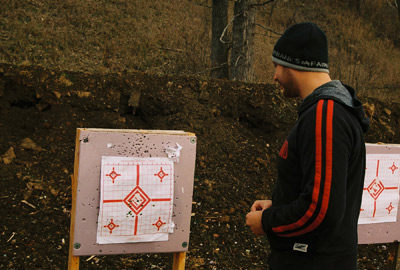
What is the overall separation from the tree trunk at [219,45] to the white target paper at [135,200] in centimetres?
638

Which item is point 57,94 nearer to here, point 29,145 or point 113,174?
point 29,145

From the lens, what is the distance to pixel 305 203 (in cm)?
160

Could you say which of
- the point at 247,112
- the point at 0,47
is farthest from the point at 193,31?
the point at 247,112

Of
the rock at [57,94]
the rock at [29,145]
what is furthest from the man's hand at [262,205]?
the rock at [57,94]

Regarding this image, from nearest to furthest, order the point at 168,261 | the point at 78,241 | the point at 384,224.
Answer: the point at 78,241, the point at 384,224, the point at 168,261

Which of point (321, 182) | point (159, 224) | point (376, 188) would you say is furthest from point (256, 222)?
point (376, 188)

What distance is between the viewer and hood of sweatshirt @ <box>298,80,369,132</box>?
1629 mm

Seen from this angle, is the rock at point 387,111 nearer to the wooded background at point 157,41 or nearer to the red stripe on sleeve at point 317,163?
the wooded background at point 157,41

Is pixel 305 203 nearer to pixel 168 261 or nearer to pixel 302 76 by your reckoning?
pixel 302 76

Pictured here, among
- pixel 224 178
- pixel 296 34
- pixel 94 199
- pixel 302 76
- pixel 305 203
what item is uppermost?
pixel 296 34

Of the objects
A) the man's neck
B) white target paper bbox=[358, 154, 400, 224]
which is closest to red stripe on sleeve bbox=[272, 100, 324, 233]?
the man's neck

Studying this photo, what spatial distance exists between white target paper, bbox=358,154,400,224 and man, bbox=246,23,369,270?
62.0 inches

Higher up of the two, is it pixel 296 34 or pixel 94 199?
pixel 296 34

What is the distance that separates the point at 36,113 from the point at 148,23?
8208 millimetres
